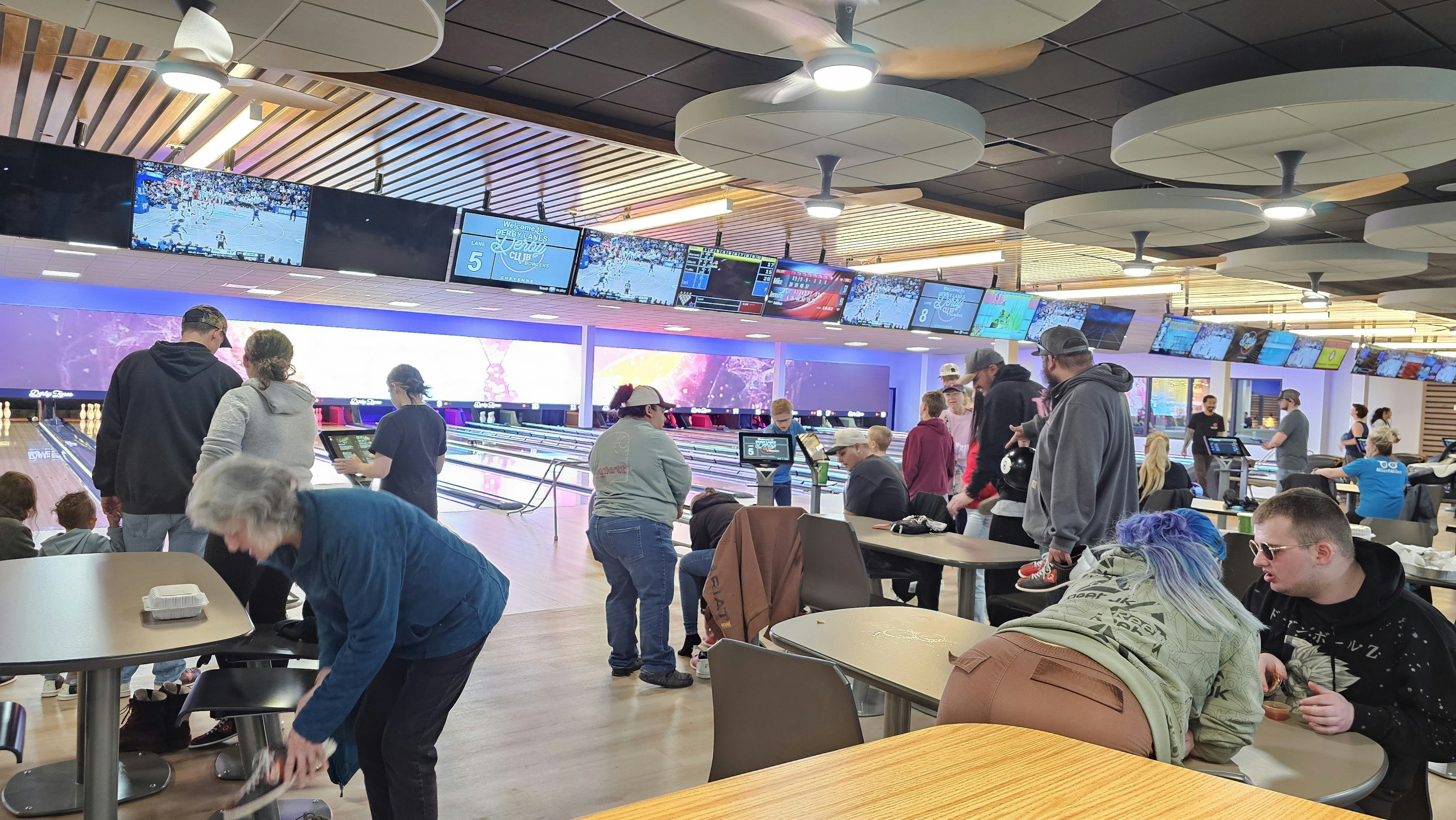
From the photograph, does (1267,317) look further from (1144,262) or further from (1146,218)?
(1146,218)

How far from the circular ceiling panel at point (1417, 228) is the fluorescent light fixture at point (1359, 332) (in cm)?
829

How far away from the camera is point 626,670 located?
152 inches

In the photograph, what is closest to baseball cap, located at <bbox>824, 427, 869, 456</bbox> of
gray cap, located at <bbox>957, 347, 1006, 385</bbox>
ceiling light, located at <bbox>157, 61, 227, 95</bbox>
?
gray cap, located at <bbox>957, 347, 1006, 385</bbox>

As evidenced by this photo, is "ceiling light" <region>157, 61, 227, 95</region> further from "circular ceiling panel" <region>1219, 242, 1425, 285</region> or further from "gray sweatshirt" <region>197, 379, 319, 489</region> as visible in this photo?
"circular ceiling panel" <region>1219, 242, 1425, 285</region>

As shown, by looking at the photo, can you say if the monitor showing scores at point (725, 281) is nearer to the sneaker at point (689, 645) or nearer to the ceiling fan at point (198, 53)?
the sneaker at point (689, 645)

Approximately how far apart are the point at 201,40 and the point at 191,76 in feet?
0.38

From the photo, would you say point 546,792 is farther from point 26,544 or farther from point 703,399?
point 703,399

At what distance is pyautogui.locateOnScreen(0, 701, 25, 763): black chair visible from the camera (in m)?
2.46

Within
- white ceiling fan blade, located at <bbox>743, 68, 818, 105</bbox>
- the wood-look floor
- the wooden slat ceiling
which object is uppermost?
the wooden slat ceiling

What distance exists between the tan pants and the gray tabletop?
56.3 inches

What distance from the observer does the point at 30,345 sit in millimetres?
14258

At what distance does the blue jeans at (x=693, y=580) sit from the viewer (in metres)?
4.03

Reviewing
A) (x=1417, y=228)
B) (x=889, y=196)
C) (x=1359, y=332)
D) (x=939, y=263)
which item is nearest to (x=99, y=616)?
(x=889, y=196)

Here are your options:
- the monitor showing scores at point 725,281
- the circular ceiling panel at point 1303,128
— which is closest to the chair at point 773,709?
the circular ceiling panel at point 1303,128
